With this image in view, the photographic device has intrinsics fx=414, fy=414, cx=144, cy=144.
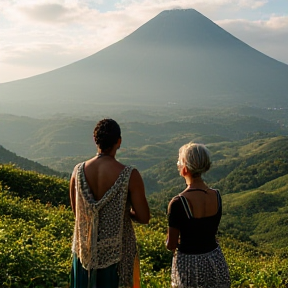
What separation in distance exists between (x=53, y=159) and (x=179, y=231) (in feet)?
545

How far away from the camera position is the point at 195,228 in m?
3.64

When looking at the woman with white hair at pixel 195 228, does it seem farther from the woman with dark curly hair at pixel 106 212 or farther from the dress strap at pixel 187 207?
the woman with dark curly hair at pixel 106 212

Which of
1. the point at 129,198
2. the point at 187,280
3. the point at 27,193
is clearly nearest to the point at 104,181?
the point at 129,198

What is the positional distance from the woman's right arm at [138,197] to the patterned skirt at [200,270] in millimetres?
480

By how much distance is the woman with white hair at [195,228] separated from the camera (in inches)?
142

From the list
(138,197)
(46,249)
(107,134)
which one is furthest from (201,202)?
(46,249)

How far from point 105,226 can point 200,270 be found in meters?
0.94

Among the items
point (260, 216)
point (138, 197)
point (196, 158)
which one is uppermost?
point (196, 158)

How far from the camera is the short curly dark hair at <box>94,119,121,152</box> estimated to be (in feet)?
12.1

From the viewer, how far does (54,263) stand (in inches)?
232

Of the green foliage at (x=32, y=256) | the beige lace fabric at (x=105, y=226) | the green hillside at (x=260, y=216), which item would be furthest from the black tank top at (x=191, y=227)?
the green hillside at (x=260, y=216)

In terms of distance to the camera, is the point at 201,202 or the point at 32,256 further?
the point at 32,256

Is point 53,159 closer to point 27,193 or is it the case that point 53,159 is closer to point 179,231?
point 27,193

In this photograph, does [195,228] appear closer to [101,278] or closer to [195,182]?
[195,182]
